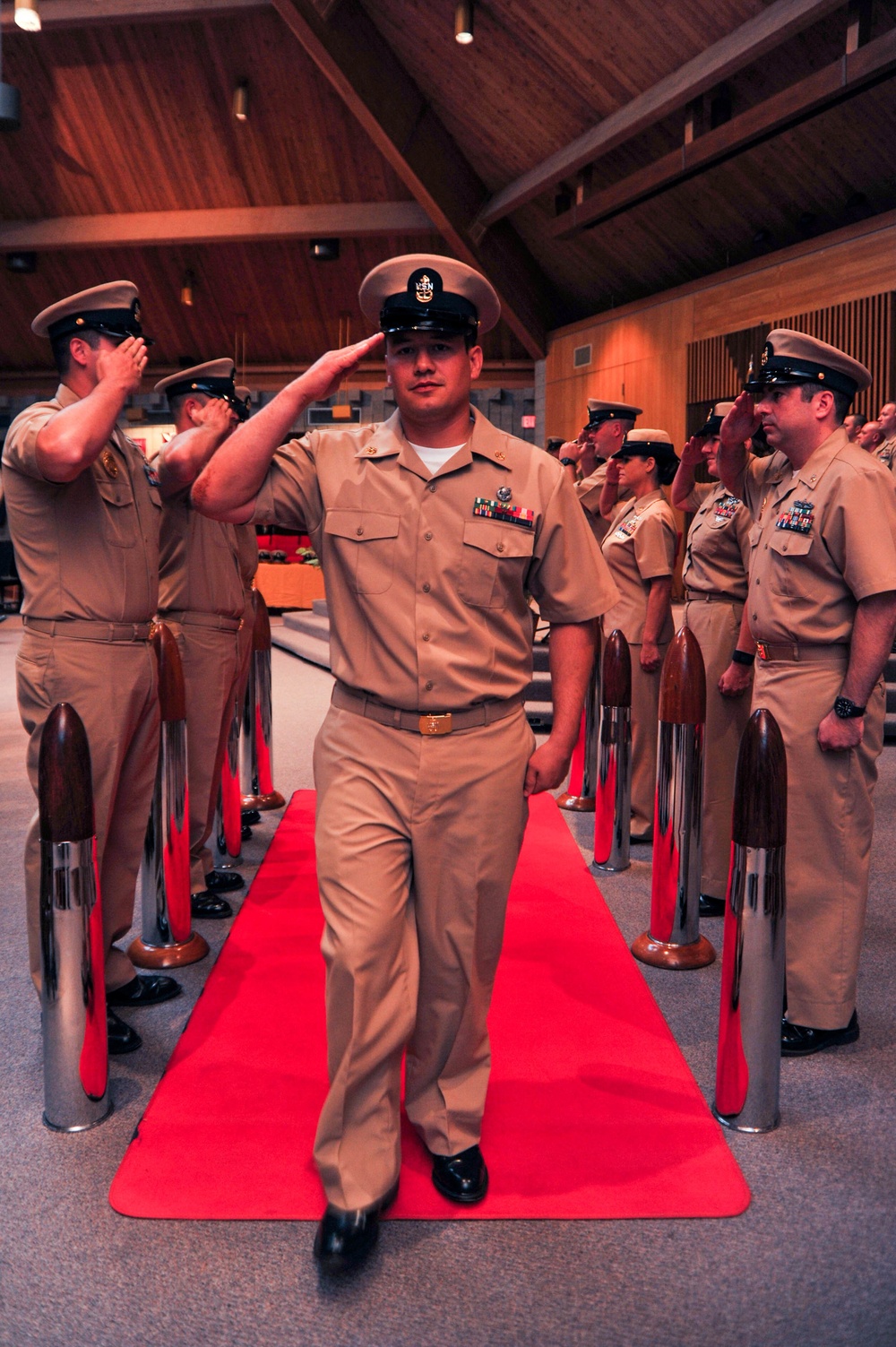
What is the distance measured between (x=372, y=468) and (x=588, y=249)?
11.7m

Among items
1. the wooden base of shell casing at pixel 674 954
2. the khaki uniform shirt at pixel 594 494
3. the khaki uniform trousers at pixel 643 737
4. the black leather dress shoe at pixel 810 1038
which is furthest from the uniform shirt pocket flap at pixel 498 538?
the khaki uniform shirt at pixel 594 494

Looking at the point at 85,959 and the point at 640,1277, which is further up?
the point at 85,959

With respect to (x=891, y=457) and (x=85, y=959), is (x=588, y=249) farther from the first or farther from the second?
(x=85, y=959)

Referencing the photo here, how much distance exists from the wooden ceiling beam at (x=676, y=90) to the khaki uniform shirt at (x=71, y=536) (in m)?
7.17

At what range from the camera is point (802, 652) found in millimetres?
2525

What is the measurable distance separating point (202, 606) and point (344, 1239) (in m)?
2.13

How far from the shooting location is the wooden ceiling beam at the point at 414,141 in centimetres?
956

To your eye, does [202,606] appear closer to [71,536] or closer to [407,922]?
[71,536]

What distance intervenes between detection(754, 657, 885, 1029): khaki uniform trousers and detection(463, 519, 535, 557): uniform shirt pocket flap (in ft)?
3.17


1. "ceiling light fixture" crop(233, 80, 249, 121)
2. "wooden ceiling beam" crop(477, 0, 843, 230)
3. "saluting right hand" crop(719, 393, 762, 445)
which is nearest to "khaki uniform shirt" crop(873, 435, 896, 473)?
"wooden ceiling beam" crop(477, 0, 843, 230)

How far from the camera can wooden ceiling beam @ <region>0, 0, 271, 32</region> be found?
1000 centimetres

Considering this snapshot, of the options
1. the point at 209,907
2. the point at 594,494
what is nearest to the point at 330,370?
the point at 209,907

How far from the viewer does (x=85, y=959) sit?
206 cm

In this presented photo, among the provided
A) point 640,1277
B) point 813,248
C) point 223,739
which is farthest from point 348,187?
point 640,1277
